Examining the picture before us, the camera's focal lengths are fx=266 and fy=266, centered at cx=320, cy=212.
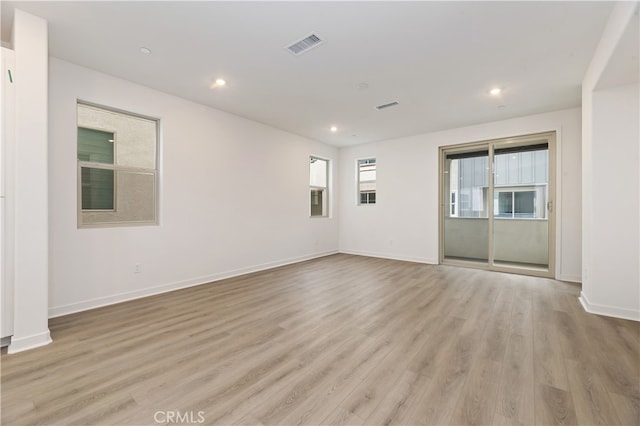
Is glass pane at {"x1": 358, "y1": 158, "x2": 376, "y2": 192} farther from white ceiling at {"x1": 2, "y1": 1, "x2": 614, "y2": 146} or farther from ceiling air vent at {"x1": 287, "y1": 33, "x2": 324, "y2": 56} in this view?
ceiling air vent at {"x1": 287, "y1": 33, "x2": 324, "y2": 56}

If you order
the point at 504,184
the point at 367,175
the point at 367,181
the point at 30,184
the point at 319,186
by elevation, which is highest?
the point at 367,175

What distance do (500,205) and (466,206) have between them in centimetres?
60

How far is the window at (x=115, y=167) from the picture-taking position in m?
3.19

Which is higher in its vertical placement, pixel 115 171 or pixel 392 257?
pixel 115 171

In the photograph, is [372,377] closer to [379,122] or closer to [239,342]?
[239,342]

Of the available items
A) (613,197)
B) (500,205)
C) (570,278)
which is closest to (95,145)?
(613,197)

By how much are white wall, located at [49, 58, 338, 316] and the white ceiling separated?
0.34m

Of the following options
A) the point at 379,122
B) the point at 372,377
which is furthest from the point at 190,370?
the point at 379,122

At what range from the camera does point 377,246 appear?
6547mm

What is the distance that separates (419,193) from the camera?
591cm

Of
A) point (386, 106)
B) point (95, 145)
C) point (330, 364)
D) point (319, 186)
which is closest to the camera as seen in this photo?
point (330, 364)

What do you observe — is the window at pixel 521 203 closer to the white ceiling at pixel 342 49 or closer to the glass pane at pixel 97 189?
the white ceiling at pixel 342 49

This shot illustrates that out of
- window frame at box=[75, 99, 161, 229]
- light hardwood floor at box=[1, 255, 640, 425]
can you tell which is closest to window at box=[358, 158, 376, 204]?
light hardwood floor at box=[1, 255, 640, 425]

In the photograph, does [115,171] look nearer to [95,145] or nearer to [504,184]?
[95,145]
